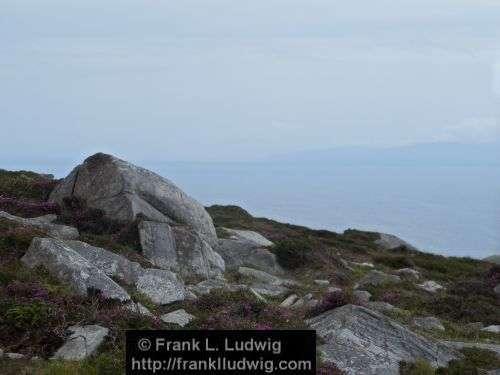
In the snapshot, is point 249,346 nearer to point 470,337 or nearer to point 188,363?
point 188,363

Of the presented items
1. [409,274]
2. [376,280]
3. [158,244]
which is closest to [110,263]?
[158,244]

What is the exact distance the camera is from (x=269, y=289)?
21625mm

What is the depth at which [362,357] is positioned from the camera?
1300 centimetres

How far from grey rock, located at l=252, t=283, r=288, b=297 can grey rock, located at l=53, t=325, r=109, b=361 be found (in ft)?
31.3

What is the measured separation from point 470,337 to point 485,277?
12.9 metres

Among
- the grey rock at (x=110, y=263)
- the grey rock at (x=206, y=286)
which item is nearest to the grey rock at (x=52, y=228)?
the grey rock at (x=110, y=263)

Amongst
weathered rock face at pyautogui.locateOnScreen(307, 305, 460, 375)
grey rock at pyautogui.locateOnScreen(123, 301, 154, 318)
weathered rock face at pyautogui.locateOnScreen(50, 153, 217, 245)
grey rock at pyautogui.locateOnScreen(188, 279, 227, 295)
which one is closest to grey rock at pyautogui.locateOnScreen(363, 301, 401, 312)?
grey rock at pyautogui.locateOnScreen(188, 279, 227, 295)

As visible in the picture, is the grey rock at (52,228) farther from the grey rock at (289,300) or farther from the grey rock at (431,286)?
the grey rock at (431,286)

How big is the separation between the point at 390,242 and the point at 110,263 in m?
39.6

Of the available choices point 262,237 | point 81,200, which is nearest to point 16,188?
point 81,200

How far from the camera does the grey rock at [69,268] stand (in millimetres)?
13898

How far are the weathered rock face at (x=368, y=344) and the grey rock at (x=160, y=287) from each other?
3.27m

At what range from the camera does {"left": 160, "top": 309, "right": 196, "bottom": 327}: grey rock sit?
13438 mm

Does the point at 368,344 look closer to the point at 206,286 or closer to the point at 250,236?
the point at 206,286
